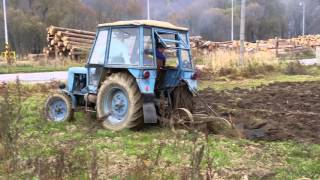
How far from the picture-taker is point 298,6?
88.4m

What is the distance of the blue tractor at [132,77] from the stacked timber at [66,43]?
25.1 m

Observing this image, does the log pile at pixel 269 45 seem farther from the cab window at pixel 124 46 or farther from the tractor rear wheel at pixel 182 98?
the cab window at pixel 124 46

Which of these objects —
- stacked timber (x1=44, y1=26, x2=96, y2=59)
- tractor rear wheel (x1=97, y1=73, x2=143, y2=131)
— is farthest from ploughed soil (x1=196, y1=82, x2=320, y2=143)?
stacked timber (x1=44, y1=26, x2=96, y2=59)

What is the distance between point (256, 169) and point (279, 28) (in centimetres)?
8085

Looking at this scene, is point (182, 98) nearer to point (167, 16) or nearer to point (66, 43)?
point (66, 43)

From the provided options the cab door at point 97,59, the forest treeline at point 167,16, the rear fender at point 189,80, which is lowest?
the rear fender at point 189,80

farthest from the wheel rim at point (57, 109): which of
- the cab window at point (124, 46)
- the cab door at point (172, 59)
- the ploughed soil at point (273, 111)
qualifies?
the ploughed soil at point (273, 111)

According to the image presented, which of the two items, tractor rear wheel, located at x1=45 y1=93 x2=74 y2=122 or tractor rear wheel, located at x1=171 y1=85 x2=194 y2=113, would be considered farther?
tractor rear wheel, located at x1=45 y1=93 x2=74 y2=122

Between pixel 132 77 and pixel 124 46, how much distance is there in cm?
59

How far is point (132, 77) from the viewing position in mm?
9570

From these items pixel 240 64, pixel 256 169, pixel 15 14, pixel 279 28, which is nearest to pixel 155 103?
pixel 256 169

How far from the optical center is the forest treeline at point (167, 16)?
200 feet

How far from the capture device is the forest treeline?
200 feet

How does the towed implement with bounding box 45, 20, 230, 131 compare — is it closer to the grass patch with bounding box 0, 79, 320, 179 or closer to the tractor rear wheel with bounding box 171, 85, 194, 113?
the tractor rear wheel with bounding box 171, 85, 194, 113
